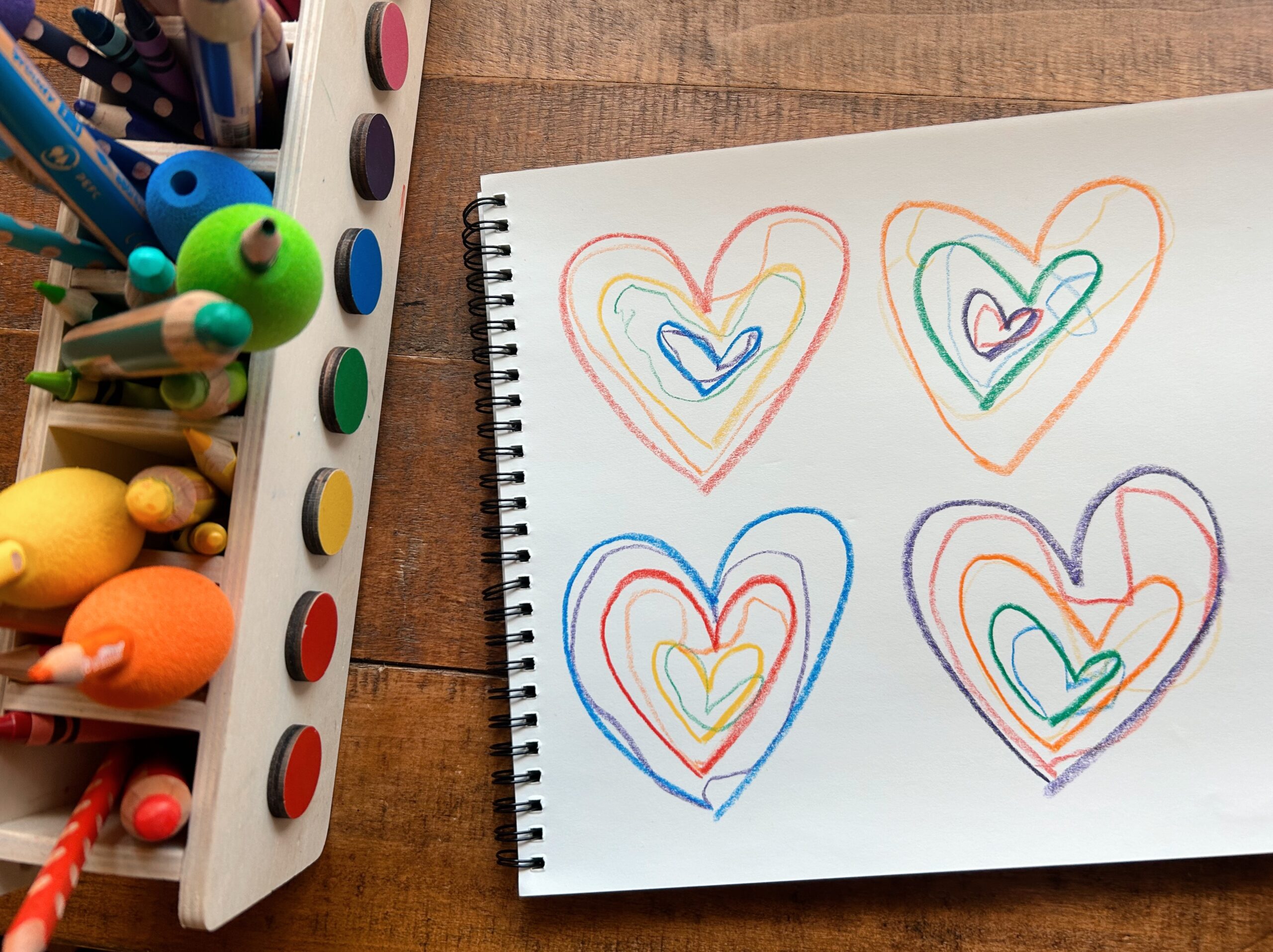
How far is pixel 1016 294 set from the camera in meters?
0.50

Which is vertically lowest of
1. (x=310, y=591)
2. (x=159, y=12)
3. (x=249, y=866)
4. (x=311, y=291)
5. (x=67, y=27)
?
(x=249, y=866)

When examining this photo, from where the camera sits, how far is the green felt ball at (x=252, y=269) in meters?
0.31

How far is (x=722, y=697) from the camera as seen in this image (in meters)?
0.49

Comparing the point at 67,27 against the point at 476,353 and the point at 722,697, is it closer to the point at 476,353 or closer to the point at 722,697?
the point at 476,353

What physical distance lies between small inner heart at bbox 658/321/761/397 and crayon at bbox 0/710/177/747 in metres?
0.34

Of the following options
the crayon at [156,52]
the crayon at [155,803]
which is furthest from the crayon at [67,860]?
the crayon at [156,52]

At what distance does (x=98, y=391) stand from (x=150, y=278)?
0.10 metres

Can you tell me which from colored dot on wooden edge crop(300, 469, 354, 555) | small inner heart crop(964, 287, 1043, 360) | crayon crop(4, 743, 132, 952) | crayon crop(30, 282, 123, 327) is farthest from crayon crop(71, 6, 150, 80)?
small inner heart crop(964, 287, 1043, 360)

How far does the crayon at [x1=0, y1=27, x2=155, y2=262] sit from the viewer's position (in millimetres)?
307

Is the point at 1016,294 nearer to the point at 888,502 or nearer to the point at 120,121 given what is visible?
the point at 888,502

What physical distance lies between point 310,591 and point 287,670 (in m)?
0.04

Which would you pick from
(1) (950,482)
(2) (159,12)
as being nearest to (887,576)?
(1) (950,482)

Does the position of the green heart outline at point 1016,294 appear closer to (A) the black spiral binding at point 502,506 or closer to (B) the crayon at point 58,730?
(A) the black spiral binding at point 502,506

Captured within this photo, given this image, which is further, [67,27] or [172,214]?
[67,27]
